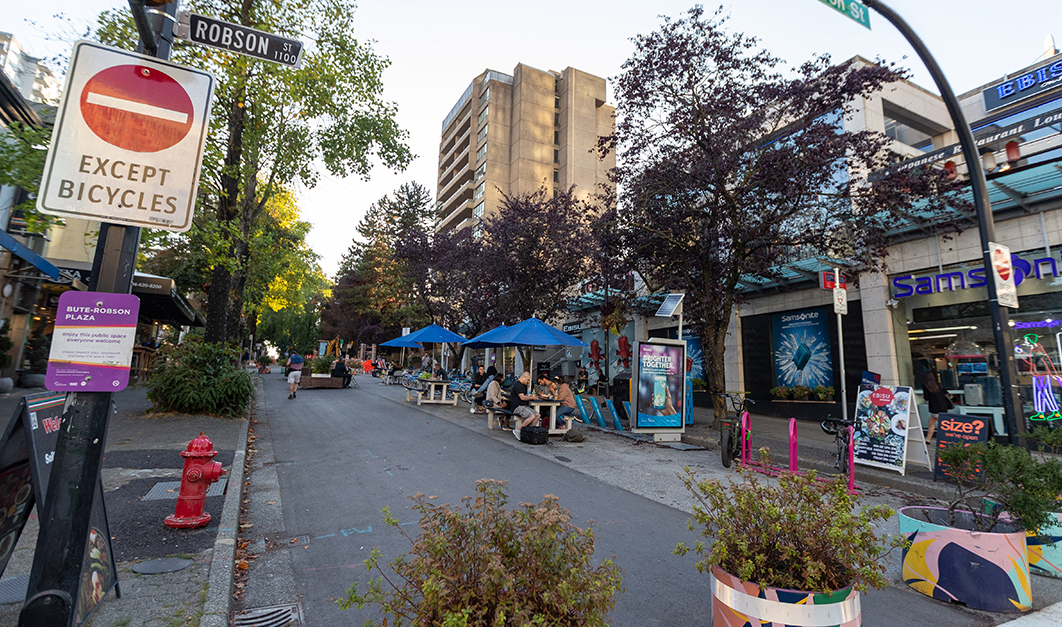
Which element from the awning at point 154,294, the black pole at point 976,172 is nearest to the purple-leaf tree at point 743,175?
the black pole at point 976,172

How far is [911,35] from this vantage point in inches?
279

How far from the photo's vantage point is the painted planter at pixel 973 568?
3.58 metres

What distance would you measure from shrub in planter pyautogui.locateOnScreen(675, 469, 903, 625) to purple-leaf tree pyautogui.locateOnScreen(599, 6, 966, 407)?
973cm

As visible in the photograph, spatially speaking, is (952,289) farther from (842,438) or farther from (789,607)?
(789,607)

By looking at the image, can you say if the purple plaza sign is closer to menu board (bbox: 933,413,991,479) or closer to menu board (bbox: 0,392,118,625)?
menu board (bbox: 0,392,118,625)

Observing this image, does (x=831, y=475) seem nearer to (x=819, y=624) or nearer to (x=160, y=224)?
(x=819, y=624)

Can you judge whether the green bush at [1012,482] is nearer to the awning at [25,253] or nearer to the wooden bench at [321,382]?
the awning at [25,253]

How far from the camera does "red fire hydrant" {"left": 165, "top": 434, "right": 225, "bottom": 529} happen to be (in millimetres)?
4562

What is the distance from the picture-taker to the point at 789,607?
2336mm

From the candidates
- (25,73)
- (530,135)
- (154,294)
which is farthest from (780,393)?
(530,135)

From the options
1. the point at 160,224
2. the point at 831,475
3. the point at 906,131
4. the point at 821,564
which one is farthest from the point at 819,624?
the point at 906,131

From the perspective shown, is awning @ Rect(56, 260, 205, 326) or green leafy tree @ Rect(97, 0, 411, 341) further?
awning @ Rect(56, 260, 205, 326)

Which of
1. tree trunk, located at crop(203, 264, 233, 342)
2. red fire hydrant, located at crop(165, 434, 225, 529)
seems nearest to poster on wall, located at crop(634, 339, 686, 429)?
red fire hydrant, located at crop(165, 434, 225, 529)

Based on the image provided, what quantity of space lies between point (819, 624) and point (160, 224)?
154 inches
